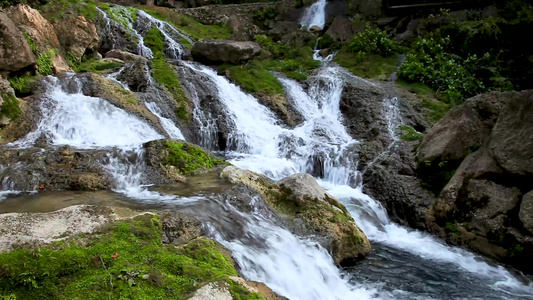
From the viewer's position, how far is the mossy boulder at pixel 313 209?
6.96 meters

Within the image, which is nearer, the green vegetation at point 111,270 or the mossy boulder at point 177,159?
the green vegetation at point 111,270

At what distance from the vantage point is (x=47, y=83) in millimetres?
11148

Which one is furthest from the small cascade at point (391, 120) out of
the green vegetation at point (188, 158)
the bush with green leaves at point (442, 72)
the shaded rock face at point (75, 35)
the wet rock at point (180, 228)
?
the shaded rock face at point (75, 35)

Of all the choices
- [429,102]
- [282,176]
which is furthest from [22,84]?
[429,102]

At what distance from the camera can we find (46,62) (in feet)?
39.7

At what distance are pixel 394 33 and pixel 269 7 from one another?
328 inches

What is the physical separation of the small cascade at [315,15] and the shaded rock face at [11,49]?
1733 cm

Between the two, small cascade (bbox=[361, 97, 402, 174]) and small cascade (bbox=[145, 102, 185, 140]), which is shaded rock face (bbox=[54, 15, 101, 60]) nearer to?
small cascade (bbox=[145, 102, 185, 140])

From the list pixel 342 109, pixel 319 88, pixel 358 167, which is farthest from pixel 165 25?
pixel 358 167

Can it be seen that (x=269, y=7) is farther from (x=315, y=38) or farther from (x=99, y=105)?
(x=99, y=105)

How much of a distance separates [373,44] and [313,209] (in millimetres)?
14265

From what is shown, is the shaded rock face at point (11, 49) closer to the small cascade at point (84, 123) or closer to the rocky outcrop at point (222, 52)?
the small cascade at point (84, 123)

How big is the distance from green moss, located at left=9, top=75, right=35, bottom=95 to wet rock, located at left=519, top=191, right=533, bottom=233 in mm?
11656

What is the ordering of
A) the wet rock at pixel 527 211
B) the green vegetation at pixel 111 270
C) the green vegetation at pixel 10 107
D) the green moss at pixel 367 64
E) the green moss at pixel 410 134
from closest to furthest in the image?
the green vegetation at pixel 111 270
the wet rock at pixel 527 211
the green vegetation at pixel 10 107
the green moss at pixel 410 134
the green moss at pixel 367 64
